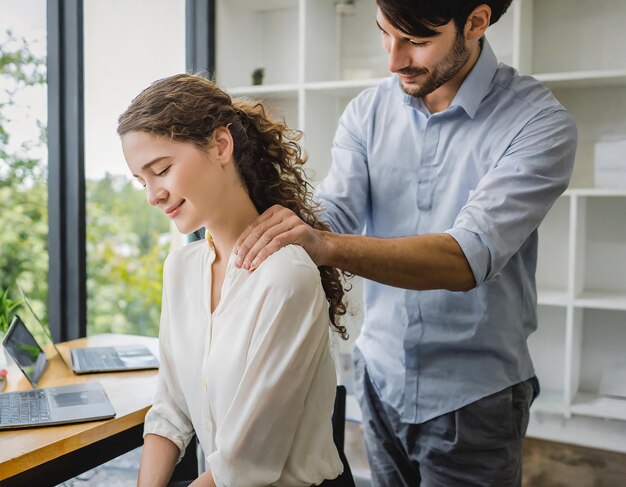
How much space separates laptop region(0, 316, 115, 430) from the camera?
1.50m

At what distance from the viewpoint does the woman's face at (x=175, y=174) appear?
4.09ft

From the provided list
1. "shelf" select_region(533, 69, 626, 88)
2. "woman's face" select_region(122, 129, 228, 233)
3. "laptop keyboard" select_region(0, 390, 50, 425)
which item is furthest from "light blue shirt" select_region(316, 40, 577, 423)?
"shelf" select_region(533, 69, 626, 88)

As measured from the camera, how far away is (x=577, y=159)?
2.87 metres

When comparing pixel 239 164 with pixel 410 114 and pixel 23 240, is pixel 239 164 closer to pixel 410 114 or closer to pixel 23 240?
pixel 410 114

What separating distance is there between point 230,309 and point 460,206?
619 millimetres

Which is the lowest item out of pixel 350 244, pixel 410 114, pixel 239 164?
pixel 350 244

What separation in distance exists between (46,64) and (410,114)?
4.77 ft

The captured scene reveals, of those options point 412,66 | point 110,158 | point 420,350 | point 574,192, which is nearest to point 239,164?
point 412,66

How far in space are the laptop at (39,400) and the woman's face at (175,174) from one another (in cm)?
56

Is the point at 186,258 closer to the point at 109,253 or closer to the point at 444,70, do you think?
the point at 444,70

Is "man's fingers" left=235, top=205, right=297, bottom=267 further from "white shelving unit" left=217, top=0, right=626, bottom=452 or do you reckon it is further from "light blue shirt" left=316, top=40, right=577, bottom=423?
"white shelving unit" left=217, top=0, right=626, bottom=452

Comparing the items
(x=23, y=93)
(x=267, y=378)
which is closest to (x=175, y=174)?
(x=267, y=378)

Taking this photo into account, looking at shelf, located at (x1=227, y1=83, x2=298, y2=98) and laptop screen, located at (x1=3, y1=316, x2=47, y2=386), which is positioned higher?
shelf, located at (x1=227, y1=83, x2=298, y2=98)

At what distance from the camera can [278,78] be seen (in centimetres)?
343
